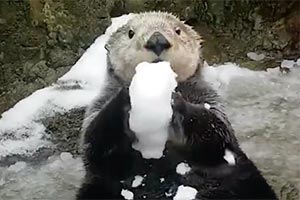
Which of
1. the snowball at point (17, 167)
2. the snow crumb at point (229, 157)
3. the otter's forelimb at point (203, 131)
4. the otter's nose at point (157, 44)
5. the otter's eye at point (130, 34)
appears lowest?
the snowball at point (17, 167)

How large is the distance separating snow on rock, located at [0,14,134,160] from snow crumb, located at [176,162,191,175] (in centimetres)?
110

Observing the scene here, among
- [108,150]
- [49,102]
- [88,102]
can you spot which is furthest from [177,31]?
[49,102]

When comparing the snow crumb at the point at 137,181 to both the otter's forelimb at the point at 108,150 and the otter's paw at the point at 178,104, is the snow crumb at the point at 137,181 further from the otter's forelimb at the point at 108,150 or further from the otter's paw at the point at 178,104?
the otter's paw at the point at 178,104

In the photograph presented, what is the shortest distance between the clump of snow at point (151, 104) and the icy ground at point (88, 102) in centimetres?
78

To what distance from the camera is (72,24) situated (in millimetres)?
5164

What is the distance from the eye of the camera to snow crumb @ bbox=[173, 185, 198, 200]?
3.25m

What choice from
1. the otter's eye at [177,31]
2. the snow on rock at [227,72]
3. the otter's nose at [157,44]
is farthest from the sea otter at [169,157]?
the snow on rock at [227,72]

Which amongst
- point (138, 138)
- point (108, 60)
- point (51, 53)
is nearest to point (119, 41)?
point (108, 60)

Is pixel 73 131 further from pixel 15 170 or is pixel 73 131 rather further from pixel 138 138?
pixel 138 138

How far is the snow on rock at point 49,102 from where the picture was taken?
175 inches

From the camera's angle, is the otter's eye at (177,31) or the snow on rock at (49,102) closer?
the otter's eye at (177,31)

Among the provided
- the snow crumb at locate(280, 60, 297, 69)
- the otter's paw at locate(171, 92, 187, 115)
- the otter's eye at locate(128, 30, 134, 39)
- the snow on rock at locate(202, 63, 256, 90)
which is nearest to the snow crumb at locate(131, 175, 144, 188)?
the otter's paw at locate(171, 92, 187, 115)

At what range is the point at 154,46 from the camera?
3.24 m

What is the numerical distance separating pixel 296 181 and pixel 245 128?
0.61 meters
